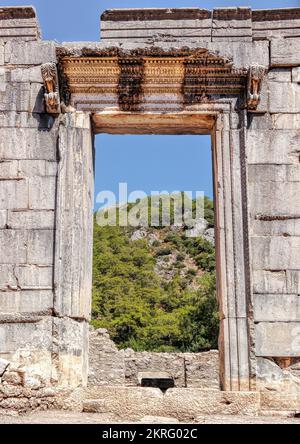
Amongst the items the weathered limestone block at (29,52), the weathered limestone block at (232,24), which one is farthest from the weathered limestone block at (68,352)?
the weathered limestone block at (232,24)

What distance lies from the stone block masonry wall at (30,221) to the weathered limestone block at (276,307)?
202 centimetres

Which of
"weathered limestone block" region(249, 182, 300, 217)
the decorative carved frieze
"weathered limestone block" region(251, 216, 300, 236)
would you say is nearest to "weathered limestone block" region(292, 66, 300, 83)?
the decorative carved frieze

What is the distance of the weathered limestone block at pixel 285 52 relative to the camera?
7.44m

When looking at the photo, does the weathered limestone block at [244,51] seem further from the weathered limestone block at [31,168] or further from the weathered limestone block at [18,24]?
the weathered limestone block at [31,168]

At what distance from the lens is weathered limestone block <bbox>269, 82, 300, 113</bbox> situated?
7379 mm

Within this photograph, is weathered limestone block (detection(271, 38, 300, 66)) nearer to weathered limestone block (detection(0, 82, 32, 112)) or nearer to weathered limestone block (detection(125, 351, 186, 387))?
weathered limestone block (detection(0, 82, 32, 112))

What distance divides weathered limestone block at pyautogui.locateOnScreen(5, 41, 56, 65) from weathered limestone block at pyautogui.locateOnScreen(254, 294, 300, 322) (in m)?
3.91

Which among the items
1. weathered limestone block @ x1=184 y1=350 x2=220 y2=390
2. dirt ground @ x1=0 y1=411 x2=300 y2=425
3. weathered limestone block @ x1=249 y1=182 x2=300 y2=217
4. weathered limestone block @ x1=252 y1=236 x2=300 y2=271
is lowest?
weathered limestone block @ x1=184 y1=350 x2=220 y2=390

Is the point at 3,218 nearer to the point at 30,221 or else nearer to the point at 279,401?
the point at 30,221

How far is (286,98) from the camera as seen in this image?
7.41 m

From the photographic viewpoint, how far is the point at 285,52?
7.46m

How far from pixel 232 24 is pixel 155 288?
36.0m

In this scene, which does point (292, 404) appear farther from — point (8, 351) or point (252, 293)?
point (8, 351)
